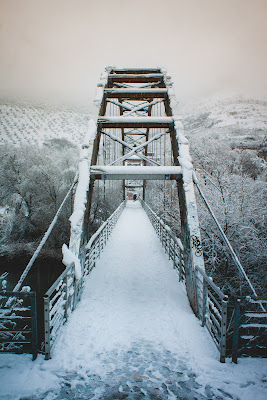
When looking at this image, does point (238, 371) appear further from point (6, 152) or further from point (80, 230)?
point (6, 152)

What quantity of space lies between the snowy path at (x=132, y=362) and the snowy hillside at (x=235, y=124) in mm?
23754

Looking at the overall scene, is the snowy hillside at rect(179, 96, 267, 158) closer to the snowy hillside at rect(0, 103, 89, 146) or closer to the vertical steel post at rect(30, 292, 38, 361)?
the snowy hillside at rect(0, 103, 89, 146)

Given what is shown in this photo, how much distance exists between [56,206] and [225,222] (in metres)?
13.4

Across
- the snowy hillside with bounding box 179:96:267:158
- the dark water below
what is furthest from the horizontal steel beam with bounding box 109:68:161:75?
the snowy hillside with bounding box 179:96:267:158

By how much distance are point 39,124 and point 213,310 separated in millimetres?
60029

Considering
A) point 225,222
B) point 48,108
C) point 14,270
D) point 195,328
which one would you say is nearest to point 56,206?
point 14,270

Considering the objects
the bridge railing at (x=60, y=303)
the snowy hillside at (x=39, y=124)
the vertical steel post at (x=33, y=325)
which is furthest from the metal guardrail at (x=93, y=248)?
the snowy hillside at (x=39, y=124)

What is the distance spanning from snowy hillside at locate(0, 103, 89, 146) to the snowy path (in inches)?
1487

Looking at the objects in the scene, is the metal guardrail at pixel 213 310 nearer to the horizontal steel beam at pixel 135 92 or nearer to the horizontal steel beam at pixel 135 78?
the horizontal steel beam at pixel 135 92

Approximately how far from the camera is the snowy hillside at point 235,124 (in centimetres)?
2664

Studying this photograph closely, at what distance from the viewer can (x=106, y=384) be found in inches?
93.4

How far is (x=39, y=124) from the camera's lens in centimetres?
5412

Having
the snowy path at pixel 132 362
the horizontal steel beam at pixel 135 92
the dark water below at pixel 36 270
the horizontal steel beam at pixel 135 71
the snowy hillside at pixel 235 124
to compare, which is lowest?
the dark water below at pixel 36 270

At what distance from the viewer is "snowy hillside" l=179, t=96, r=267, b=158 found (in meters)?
26.6
